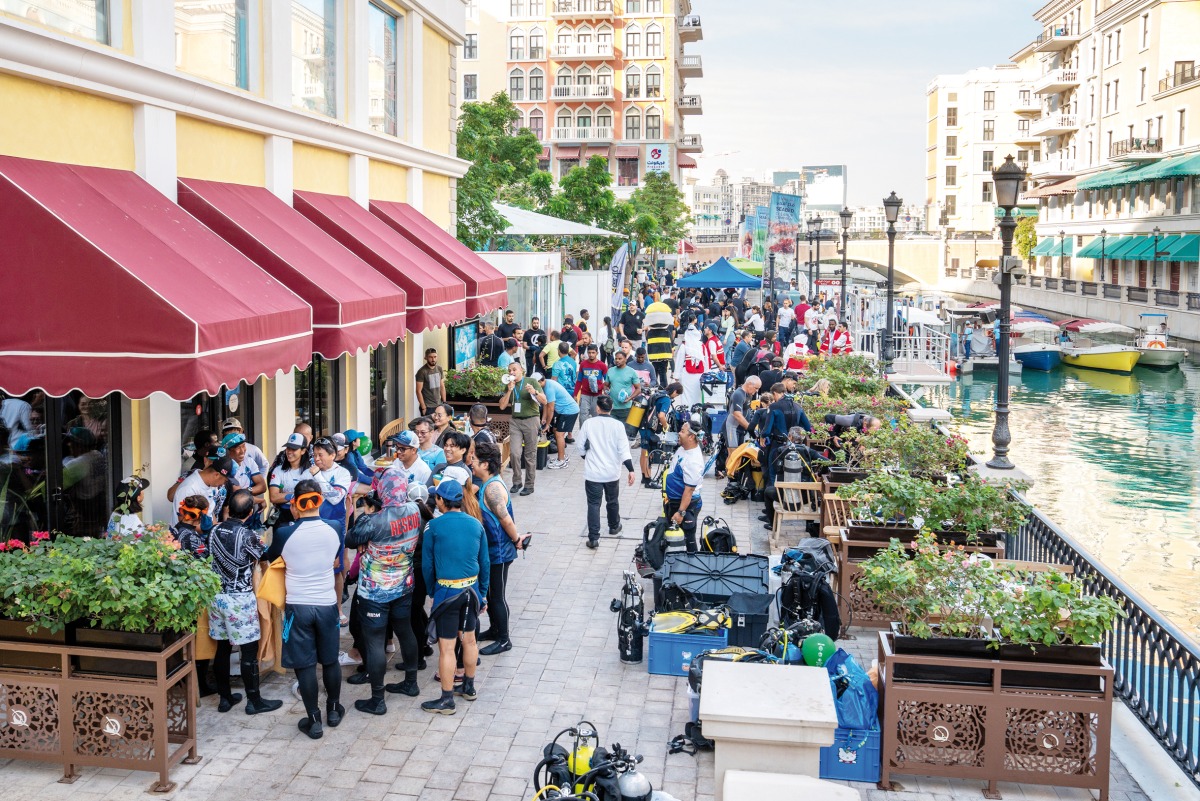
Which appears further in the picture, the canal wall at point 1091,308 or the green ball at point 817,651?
the canal wall at point 1091,308

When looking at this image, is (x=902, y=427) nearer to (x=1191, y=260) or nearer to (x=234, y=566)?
(x=234, y=566)

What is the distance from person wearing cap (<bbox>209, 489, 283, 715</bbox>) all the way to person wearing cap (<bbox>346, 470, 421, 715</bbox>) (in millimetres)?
714

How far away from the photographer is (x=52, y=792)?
7055 mm

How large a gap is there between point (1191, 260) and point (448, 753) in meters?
53.9

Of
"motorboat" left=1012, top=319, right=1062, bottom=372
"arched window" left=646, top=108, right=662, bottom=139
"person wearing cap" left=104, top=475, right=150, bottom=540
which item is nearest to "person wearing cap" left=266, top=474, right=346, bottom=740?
"person wearing cap" left=104, top=475, right=150, bottom=540

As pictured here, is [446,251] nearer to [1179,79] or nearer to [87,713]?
[87,713]

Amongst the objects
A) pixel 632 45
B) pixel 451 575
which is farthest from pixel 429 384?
pixel 632 45

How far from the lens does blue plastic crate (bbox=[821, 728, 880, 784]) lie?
7422mm

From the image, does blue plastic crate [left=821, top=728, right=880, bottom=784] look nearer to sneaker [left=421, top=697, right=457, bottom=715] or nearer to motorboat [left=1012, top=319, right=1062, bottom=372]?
sneaker [left=421, top=697, right=457, bottom=715]

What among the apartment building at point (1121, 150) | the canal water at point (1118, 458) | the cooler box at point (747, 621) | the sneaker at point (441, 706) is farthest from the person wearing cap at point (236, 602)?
the apartment building at point (1121, 150)

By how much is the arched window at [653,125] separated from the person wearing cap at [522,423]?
71.0 meters

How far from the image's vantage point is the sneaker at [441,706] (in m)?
8.51

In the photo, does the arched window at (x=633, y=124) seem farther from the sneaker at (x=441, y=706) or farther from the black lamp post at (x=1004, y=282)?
the sneaker at (x=441, y=706)

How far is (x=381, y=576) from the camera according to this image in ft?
27.5
